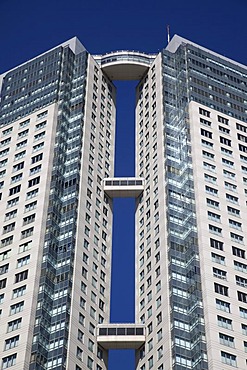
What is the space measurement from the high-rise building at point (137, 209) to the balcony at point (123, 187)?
0.84 feet

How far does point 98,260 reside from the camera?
10781 cm

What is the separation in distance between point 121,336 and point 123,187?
27705 mm

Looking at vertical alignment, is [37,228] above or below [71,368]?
above

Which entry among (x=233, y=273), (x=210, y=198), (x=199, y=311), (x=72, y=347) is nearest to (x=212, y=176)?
(x=210, y=198)

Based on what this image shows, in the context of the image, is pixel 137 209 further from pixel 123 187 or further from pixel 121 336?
pixel 121 336

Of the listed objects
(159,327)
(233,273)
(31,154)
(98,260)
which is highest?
(31,154)

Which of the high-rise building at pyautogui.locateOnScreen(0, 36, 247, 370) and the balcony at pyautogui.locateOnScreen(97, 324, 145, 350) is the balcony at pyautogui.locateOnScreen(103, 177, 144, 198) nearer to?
the high-rise building at pyautogui.locateOnScreen(0, 36, 247, 370)

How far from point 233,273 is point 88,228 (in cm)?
2339

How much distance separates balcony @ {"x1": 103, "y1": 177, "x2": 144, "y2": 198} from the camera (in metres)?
118

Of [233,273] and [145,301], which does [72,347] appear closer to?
[145,301]

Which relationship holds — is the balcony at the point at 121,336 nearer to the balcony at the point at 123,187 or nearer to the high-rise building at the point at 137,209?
the high-rise building at the point at 137,209

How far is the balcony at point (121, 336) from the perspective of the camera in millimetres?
98312

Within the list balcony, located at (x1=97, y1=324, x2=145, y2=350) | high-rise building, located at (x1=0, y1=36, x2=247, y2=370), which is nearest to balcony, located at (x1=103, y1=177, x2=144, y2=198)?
high-rise building, located at (x1=0, y1=36, x2=247, y2=370)

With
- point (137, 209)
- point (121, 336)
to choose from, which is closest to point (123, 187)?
point (137, 209)
